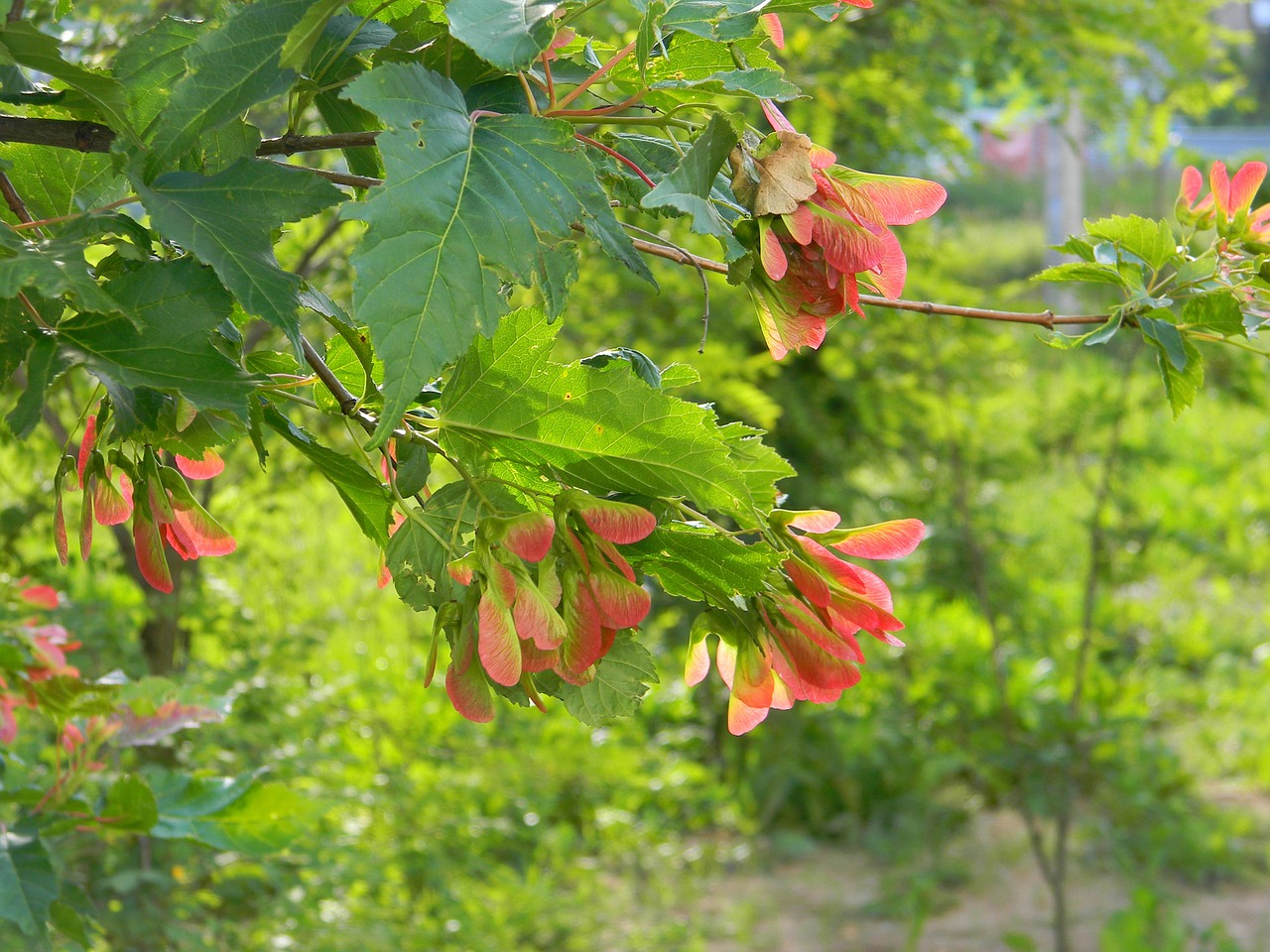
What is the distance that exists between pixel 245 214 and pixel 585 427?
0.53 feet

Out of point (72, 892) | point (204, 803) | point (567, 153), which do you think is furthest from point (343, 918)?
point (567, 153)

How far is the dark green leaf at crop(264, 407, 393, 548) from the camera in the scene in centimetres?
57

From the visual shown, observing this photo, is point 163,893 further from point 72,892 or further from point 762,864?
point 762,864

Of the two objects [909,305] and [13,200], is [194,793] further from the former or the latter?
[909,305]

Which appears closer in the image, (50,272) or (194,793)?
(50,272)

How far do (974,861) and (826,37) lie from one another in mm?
2093

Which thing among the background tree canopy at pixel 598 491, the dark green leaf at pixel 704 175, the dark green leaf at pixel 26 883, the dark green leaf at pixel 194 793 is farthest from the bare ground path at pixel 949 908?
the dark green leaf at pixel 704 175

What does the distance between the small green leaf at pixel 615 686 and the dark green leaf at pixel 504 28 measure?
0.80 ft

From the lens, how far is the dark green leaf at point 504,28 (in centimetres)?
45

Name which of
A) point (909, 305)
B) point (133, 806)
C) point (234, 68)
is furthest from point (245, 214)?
point (133, 806)

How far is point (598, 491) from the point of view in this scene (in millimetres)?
531

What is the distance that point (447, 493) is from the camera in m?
0.55

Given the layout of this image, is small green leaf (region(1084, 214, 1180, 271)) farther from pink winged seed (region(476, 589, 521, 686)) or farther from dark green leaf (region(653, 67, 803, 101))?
pink winged seed (region(476, 589, 521, 686))

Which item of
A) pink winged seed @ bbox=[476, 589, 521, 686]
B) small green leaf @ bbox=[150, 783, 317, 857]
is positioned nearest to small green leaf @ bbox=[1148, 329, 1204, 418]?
pink winged seed @ bbox=[476, 589, 521, 686]
